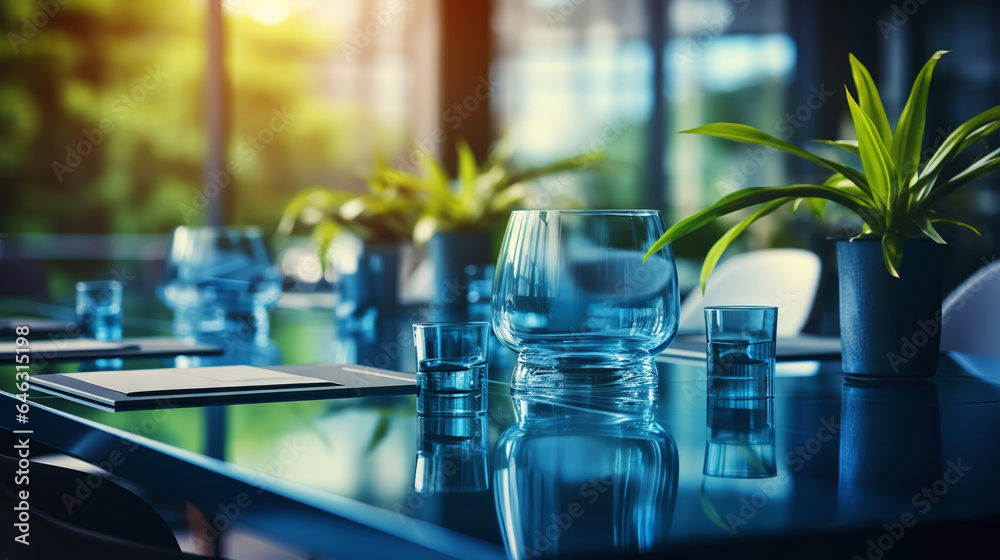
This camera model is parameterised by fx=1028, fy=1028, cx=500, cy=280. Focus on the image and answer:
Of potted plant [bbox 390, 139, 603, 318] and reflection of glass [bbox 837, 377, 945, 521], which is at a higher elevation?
potted plant [bbox 390, 139, 603, 318]

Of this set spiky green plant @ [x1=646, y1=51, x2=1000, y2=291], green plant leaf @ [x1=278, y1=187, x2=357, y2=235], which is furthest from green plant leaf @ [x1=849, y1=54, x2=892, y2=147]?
green plant leaf @ [x1=278, y1=187, x2=357, y2=235]

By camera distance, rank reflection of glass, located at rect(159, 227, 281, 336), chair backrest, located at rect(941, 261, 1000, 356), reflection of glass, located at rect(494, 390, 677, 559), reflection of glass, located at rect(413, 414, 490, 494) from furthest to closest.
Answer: reflection of glass, located at rect(159, 227, 281, 336) < chair backrest, located at rect(941, 261, 1000, 356) < reflection of glass, located at rect(413, 414, 490, 494) < reflection of glass, located at rect(494, 390, 677, 559)

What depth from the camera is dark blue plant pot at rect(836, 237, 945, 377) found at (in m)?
1.10

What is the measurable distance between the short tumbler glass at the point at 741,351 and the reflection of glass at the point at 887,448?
3.2 inches

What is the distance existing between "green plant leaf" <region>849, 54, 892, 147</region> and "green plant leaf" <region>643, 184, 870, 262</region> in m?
0.08

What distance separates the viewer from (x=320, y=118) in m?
7.02

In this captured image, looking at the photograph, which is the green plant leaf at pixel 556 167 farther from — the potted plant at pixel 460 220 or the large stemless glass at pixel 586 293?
the large stemless glass at pixel 586 293

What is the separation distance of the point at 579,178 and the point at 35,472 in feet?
17.3

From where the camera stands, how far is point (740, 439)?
758 millimetres

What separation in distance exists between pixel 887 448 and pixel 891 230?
1.51 ft

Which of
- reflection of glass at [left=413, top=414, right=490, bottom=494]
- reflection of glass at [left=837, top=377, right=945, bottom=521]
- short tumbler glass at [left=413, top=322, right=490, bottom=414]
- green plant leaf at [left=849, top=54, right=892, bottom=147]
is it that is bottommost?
reflection of glass at [left=413, top=414, right=490, bottom=494]

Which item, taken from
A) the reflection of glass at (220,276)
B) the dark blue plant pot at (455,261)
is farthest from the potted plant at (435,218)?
the reflection of glass at (220,276)

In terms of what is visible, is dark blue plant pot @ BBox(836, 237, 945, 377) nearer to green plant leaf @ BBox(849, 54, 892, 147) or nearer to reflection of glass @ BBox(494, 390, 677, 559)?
green plant leaf @ BBox(849, 54, 892, 147)

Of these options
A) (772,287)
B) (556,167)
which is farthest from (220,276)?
(772,287)
